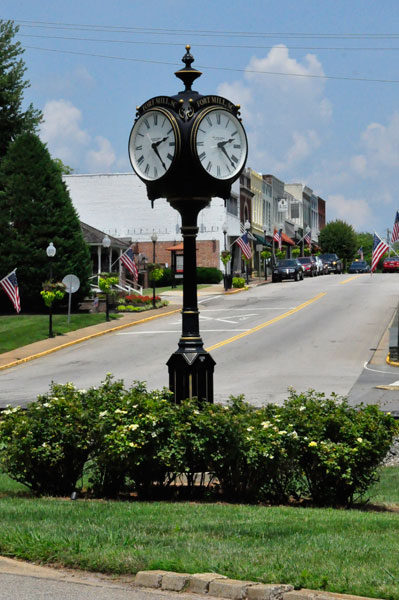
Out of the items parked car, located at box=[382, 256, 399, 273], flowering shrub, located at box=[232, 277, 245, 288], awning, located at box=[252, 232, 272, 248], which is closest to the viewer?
flowering shrub, located at box=[232, 277, 245, 288]

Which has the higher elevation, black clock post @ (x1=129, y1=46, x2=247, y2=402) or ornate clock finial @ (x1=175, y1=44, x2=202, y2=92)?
ornate clock finial @ (x1=175, y1=44, x2=202, y2=92)

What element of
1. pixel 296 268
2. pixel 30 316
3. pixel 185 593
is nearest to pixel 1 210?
pixel 30 316

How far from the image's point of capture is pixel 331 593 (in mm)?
5375

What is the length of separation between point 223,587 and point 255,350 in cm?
2593

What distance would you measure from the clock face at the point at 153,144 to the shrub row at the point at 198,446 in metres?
2.36

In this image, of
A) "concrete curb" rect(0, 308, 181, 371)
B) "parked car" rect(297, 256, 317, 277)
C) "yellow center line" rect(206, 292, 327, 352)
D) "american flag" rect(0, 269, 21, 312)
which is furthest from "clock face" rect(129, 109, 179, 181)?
"parked car" rect(297, 256, 317, 277)

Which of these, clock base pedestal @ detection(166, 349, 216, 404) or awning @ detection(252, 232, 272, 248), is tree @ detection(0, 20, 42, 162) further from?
clock base pedestal @ detection(166, 349, 216, 404)

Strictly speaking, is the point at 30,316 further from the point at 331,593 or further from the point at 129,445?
the point at 331,593

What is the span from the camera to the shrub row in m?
8.68

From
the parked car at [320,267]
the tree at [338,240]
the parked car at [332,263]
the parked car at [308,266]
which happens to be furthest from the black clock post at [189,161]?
the tree at [338,240]

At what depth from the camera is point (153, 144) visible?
10.0 meters

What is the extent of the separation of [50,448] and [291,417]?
7.48ft

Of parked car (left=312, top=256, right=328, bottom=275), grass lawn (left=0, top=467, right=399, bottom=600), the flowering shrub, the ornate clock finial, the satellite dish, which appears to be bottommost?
grass lawn (left=0, top=467, right=399, bottom=600)

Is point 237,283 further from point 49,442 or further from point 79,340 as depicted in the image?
point 49,442
